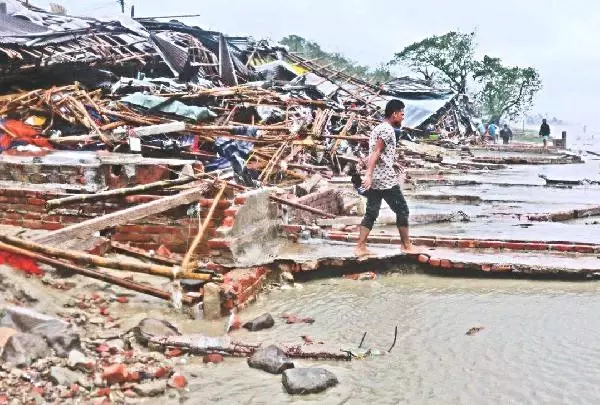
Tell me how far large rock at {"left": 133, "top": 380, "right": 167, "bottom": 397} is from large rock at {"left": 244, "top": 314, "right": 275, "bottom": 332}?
1080 mm

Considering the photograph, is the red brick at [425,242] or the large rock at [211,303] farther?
the red brick at [425,242]

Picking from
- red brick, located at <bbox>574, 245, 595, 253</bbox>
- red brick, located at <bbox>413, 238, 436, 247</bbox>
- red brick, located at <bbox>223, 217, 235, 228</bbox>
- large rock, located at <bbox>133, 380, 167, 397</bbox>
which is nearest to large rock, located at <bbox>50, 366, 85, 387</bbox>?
large rock, located at <bbox>133, 380, 167, 397</bbox>

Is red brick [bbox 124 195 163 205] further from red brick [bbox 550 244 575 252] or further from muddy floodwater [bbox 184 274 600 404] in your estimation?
red brick [bbox 550 244 575 252]

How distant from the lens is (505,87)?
40.1 meters

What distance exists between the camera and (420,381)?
3.49 meters

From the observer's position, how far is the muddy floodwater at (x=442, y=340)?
3.35 meters

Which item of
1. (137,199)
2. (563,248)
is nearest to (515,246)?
(563,248)

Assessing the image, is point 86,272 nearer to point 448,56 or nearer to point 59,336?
point 59,336

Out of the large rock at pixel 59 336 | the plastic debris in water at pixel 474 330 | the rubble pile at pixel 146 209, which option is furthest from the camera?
the plastic debris in water at pixel 474 330

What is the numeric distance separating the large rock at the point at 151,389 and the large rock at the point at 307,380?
68cm

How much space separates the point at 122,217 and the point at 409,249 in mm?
2804

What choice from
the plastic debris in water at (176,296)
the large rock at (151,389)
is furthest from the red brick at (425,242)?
the large rock at (151,389)

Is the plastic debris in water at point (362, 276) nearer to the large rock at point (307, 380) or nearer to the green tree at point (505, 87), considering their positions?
the large rock at point (307, 380)

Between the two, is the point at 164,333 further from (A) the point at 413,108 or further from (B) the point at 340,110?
(A) the point at 413,108
